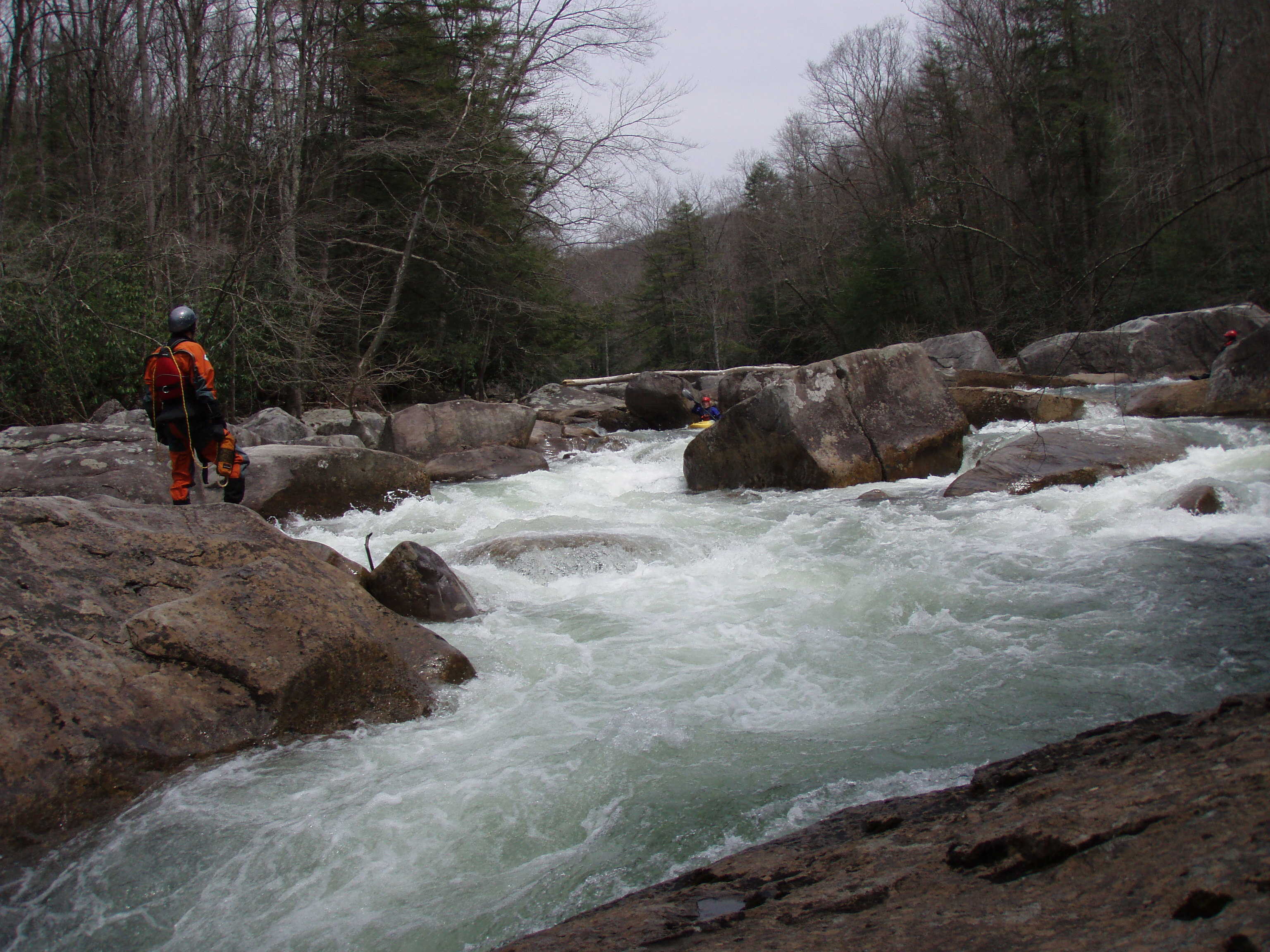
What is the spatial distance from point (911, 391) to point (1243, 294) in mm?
13288

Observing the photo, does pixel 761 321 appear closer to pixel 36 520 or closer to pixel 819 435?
pixel 819 435

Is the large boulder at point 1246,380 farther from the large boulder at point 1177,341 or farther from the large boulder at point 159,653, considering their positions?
the large boulder at point 159,653

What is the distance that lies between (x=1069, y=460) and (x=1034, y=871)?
711 cm

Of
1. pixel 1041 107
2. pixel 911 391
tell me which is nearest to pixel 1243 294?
pixel 1041 107

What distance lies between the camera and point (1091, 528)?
640 cm

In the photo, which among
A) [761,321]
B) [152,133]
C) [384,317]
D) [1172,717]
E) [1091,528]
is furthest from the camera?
[761,321]

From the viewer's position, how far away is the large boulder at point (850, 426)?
9.16 meters

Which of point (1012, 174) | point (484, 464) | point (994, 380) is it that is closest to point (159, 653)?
point (484, 464)

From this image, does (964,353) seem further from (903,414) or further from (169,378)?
(169,378)

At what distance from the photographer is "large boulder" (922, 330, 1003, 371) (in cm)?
1670

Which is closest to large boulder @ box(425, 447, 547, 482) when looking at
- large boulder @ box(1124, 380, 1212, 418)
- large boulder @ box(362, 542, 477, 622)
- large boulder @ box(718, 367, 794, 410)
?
large boulder @ box(718, 367, 794, 410)

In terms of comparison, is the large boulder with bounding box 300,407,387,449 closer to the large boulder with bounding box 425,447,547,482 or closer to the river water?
the large boulder with bounding box 425,447,547,482

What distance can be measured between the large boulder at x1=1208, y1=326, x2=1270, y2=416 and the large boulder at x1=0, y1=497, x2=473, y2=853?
983 centimetres

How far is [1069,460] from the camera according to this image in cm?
779
